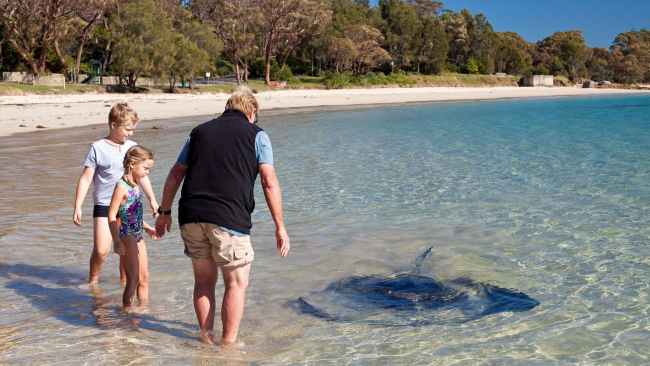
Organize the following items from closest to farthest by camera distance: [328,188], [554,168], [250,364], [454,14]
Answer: [250,364]
[328,188]
[554,168]
[454,14]

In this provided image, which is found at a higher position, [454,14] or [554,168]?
[454,14]

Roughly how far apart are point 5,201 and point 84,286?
487 centimetres

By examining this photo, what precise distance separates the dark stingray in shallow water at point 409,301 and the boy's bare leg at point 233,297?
1.08 m

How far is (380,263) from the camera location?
7086 millimetres

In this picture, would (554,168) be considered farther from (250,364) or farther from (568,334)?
(250,364)

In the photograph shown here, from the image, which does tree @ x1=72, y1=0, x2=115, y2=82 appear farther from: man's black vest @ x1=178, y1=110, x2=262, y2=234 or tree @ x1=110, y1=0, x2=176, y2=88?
man's black vest @ x1=178, y1=110, x2=262, y2=234

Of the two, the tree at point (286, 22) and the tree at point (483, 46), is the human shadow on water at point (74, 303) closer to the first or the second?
the tree at point (286, 22)

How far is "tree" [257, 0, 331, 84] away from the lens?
64.2m

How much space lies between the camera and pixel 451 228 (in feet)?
28.6

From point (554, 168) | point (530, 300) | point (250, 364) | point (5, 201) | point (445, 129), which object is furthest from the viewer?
point (445, 129)

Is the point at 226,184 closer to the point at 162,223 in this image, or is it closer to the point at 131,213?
the point at 162,223

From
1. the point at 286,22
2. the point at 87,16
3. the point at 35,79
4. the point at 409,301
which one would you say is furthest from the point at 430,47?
the point at 409,301

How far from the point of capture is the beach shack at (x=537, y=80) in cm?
9900

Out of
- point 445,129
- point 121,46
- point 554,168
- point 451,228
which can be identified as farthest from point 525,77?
point 451,228
